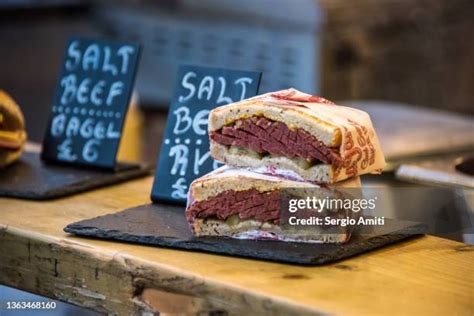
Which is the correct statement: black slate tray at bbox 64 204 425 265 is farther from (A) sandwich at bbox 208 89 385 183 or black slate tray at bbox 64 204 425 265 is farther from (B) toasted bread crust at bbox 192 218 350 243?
(A) sandwich at bbox 208 89 385 183

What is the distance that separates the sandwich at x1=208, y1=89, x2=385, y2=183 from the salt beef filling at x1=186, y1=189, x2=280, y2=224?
2.4 inches

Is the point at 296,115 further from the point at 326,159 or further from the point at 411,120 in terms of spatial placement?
the point at 411,120

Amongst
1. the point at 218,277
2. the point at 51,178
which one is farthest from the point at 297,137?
the point at 51,178

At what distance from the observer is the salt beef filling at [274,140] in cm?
184

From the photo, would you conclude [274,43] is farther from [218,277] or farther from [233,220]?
Result: [218,277]

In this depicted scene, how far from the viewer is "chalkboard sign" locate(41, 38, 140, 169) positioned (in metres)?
2.57

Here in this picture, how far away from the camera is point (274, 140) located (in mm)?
1896

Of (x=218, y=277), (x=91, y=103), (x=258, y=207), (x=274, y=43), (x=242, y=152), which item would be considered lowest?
(x=218, y=277)

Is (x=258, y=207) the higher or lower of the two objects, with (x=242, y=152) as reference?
lower

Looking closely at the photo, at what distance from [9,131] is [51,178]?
186mm

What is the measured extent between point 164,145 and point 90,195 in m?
0.23

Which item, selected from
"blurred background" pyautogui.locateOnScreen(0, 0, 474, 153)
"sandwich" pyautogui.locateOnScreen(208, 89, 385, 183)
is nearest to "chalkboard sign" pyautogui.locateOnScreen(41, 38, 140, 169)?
"sandwich" pyautogui.locateOnScreen(208, 89, 385, 183)

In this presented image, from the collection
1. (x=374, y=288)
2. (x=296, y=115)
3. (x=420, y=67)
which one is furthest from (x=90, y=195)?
(x=420, y=67)

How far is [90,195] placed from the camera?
7.86 ft
